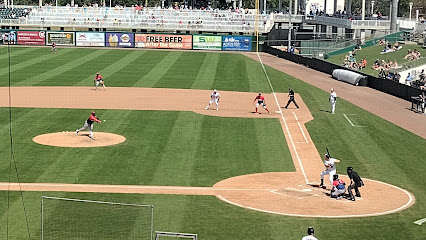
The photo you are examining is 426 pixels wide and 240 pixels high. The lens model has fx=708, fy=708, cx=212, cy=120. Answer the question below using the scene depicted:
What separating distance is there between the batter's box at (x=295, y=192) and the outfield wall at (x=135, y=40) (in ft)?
179

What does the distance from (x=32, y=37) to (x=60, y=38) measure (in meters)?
3.12

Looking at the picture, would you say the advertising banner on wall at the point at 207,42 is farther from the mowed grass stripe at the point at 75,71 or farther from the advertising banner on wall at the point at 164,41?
the mowed grass stripe at the point at 75,71

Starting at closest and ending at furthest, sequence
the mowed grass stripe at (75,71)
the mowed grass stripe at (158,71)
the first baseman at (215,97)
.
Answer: the first baseman at (215,97) → the mowed grass stripe at (75,71) → the mowed grass stripe at (158,71)

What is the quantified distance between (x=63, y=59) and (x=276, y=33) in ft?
116

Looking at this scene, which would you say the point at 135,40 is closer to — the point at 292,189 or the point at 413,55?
the point at 413,55

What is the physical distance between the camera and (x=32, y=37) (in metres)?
77.7

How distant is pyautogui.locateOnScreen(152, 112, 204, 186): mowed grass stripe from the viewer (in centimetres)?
2602

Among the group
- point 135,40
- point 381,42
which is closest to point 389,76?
point 381,42

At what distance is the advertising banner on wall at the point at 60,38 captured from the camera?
3051 inches

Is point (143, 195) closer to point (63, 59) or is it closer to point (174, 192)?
point (174, 192)

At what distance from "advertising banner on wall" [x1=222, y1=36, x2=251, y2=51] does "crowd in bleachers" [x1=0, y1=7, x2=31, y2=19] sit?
2632cm

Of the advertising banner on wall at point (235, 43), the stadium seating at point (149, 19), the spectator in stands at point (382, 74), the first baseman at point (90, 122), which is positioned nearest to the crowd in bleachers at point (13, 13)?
the stadium seating at point (149, 19)

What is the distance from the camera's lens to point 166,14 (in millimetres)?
86688

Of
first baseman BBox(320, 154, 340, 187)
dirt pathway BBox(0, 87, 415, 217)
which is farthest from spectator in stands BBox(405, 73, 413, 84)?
first baseman BBox(320, 154, 340, 187)
